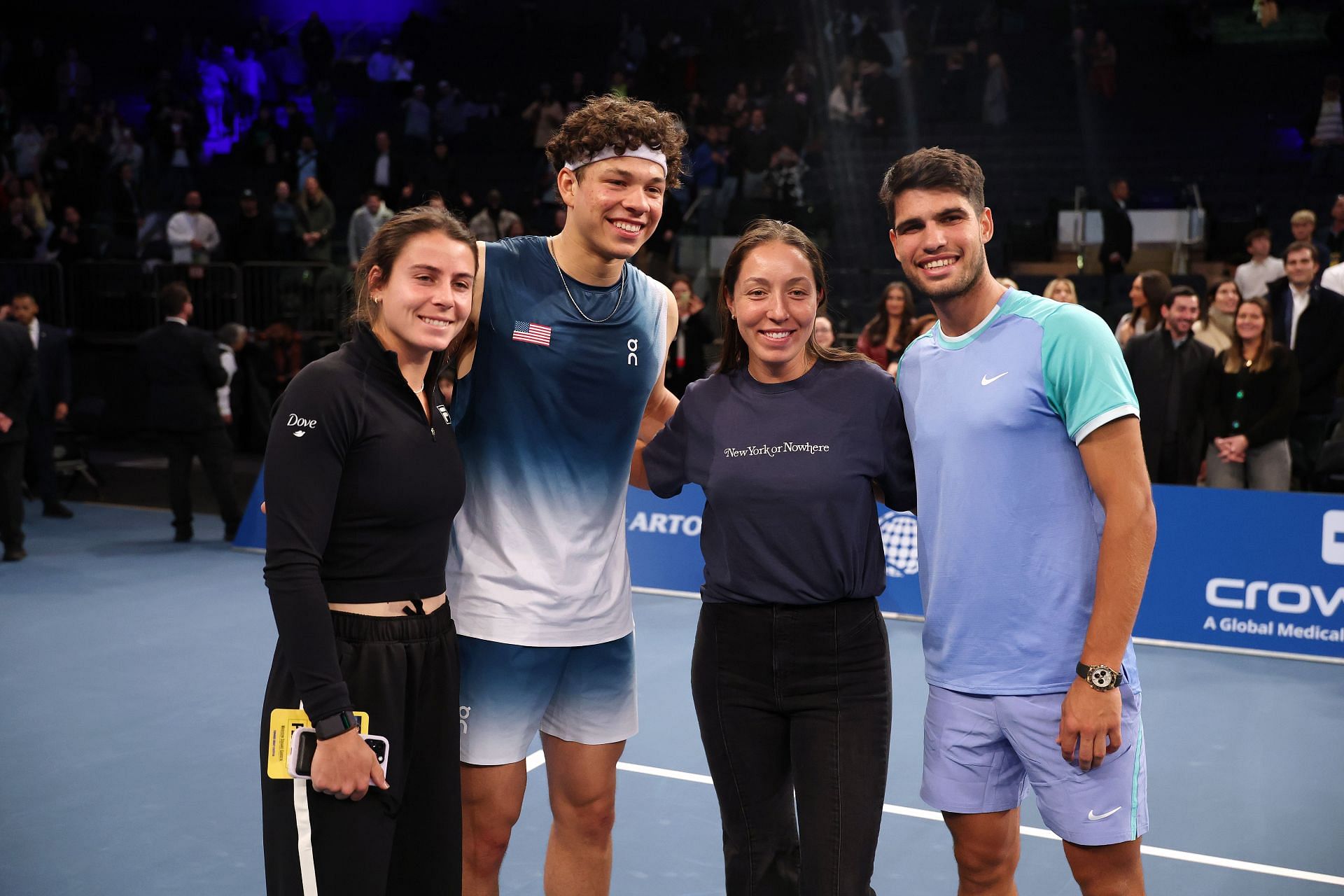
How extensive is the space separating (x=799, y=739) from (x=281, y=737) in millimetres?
1202

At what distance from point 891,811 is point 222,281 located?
42.8 ft

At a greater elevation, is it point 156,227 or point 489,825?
point 156,227

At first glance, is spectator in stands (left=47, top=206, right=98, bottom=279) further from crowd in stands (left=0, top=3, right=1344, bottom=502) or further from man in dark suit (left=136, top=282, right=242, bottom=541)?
man in dark suit (left=136, top=282, right=242, bottom=541)

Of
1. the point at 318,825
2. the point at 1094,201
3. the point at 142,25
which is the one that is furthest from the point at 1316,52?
the point at 142,25

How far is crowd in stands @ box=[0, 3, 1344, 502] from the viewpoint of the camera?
9.26m

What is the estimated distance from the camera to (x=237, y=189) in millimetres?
21453

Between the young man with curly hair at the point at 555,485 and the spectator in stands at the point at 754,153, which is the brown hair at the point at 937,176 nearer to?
the young man with curly hair at the point at 555,485

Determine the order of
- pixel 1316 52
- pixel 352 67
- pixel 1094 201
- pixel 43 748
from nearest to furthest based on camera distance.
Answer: pixel 43 748 → pixel 1094 201 → pixel 1316 52 → pixel 352 67

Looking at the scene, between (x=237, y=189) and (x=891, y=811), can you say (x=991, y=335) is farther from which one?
(x=237, y=189)

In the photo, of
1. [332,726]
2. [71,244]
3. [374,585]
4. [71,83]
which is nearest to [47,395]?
[71,244]

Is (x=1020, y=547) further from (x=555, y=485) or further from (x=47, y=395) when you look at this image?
(x=47, y=395)

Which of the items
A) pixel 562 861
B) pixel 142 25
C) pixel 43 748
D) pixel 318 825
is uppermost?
pixel 142 25

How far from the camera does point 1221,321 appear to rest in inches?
388

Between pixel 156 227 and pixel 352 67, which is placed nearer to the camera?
pixel 156 227
